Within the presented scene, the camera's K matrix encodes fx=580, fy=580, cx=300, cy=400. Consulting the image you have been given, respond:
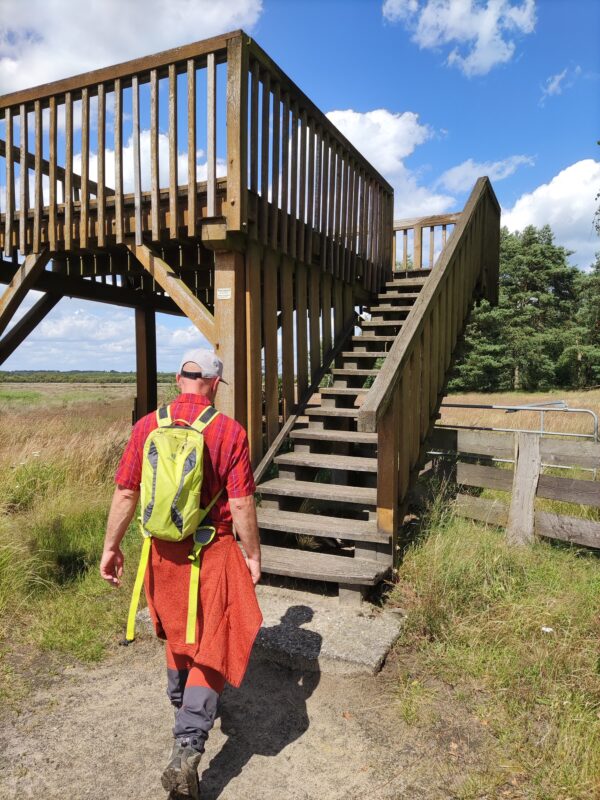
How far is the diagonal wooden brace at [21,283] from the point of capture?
20.1 ft

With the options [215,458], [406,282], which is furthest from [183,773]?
[406,282]

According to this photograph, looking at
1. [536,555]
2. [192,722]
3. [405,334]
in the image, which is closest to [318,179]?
[405,334]

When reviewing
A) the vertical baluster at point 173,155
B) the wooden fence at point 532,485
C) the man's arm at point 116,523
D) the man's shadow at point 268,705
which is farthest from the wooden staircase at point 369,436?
the vertical baluster at point 173,155

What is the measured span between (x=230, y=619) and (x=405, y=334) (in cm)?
274

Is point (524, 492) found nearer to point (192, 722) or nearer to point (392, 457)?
point (392, 457)

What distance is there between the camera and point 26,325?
7031 millimetres

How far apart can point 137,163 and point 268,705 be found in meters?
4.48

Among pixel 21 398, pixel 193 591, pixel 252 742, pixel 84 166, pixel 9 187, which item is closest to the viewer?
pixel 193 591

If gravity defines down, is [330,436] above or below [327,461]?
above

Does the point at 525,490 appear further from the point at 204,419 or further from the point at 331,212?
the point at 204,419

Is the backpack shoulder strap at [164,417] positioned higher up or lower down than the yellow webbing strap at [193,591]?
higher up

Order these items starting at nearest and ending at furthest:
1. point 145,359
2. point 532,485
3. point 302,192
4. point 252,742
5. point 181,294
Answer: point 252,742, point 181,294, point 532,485, point 302,192, point 145,359

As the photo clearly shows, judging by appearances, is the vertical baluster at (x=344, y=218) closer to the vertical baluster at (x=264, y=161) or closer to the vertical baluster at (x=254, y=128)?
the vertical baluster at (x=264, y=161)

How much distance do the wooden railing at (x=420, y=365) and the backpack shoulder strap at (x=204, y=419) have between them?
55.9 inches
